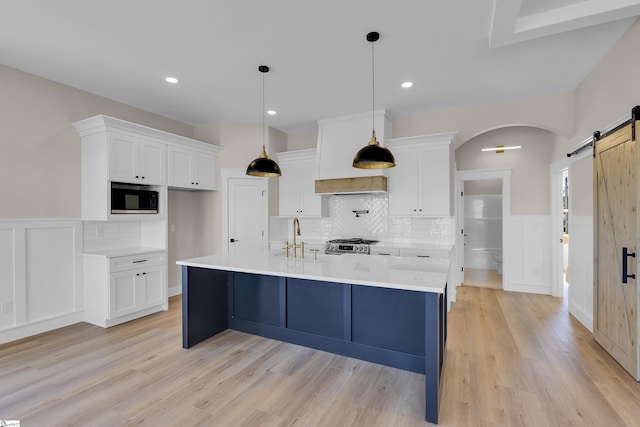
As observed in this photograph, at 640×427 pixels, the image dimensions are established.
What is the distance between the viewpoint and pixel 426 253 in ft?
Answer: 14.0

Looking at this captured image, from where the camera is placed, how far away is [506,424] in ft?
6.38

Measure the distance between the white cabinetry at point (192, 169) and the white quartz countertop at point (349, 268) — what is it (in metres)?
1.97

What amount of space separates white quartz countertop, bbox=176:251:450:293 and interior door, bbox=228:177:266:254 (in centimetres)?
197

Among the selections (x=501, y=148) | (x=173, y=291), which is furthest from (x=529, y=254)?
(x=173, y=291)

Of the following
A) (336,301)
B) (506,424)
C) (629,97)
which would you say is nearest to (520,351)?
(506,424)

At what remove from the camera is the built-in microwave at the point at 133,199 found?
12.3ft

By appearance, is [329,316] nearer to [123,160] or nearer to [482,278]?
[123,160]

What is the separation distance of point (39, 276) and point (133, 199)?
1.26 metres

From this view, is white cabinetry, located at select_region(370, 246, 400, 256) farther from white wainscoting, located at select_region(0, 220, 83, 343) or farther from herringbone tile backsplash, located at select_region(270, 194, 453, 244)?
white wainscoting, located at select_region(0, 220, 83, 343)

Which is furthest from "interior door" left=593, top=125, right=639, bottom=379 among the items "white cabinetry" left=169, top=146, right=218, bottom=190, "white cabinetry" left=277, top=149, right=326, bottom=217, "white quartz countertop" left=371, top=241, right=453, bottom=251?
"white cabinetry" left=169, top=146, right=218, bottom=190

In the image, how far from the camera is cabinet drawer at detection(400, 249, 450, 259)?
4.15 m

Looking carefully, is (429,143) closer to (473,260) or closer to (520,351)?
(520,351)

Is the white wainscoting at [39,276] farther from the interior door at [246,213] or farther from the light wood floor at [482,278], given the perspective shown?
the light wood floor at [482,278]

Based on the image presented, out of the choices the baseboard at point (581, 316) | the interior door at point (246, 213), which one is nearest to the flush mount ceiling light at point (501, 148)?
the baseboard at point (581, 316)
